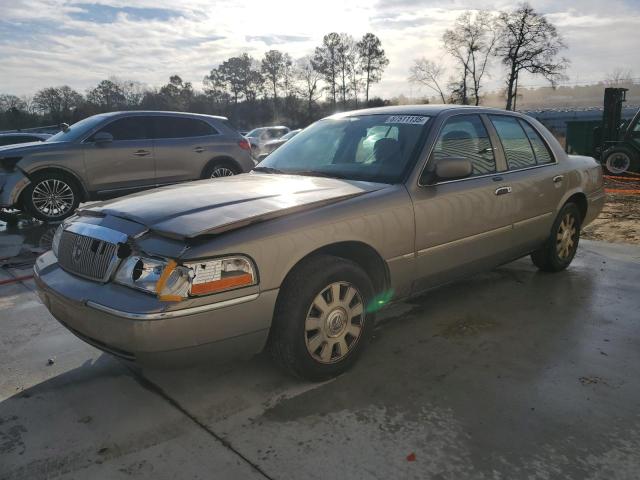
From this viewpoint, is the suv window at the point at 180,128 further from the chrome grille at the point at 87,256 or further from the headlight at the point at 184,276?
the headlight at the point at 184,276

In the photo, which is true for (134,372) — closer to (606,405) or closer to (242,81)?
(606,405)

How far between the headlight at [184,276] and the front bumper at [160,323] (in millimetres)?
54

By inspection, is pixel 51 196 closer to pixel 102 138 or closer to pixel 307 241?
pixel 102 138

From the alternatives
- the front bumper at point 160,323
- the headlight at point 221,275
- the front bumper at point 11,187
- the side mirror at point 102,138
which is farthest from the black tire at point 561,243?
the front bumper at point 11,187

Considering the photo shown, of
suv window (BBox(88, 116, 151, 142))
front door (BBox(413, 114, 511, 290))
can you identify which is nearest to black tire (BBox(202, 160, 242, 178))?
suv window (BBox(88, 116, 151, 142))

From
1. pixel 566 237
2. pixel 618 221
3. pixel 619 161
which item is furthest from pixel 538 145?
pixel 619 161

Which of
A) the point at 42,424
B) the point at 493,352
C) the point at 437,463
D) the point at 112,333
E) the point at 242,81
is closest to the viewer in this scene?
the point at 437,463

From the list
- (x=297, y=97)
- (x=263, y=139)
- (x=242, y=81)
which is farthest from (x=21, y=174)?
(x=242, y=81)

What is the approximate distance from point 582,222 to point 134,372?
4.51m

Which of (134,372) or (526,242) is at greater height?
(526,242)

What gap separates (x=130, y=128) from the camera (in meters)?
8.62

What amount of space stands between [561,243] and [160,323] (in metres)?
4.11

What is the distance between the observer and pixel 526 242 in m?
4.65

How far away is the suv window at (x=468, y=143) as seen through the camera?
387 centimetres
